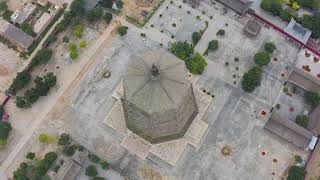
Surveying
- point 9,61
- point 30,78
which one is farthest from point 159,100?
point 9,61

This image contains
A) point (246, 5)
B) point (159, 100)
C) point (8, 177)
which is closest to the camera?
point (159, 100)

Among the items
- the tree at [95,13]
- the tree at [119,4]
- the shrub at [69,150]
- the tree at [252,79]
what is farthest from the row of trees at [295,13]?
the shrub at [69,150]

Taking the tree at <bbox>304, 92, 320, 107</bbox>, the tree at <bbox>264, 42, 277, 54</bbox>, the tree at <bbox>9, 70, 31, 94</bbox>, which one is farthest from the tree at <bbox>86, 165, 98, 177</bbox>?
the tree at <bbox>304, 92, 320, 107</bbox>

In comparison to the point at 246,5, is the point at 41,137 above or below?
below

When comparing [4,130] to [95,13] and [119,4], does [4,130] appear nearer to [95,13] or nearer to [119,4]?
[95,13]

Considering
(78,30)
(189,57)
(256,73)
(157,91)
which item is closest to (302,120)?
(256,73)

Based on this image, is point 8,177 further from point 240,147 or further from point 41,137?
point 240,147

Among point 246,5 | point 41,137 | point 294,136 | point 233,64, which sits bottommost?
point 41,137

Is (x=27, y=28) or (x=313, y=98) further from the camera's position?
(x=27, y=28)
